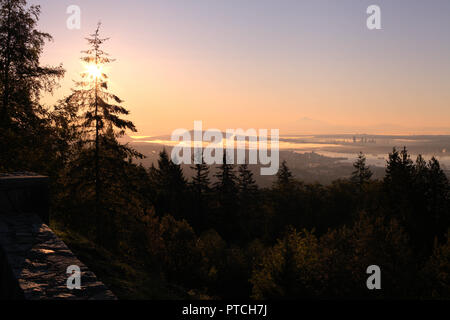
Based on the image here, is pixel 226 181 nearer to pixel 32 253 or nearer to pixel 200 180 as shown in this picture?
pixel 200 180

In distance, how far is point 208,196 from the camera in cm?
6088

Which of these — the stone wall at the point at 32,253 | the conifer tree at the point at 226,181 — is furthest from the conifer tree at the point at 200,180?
the stone wall at the point at 32,253

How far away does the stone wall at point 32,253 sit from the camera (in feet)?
12.9

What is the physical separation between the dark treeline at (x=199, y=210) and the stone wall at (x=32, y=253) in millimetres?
7837

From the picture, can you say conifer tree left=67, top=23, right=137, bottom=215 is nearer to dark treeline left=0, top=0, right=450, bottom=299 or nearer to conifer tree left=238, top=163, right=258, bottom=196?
dark treeline left=0, top=0, right=450, bottom=299

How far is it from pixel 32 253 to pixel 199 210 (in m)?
54.9

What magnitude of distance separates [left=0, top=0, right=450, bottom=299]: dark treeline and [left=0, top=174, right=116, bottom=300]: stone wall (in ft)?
25.7

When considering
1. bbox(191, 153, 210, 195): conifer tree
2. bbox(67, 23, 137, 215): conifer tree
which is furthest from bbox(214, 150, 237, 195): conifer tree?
bbox(67, 23, 137, 215): conifer tree

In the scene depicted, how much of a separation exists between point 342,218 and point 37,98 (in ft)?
190

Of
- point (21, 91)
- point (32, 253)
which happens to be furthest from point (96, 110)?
point (32, 253)

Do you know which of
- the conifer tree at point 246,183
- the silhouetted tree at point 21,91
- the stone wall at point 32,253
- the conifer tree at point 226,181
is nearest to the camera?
the stone wall at point 32,253

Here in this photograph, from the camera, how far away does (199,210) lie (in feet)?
A: 194

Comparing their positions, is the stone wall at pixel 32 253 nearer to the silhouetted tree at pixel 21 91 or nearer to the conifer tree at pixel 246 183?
A: the silhouetted tree at pixel 21 91
